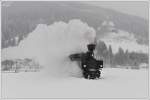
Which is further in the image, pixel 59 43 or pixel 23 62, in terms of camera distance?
pixel 23 62

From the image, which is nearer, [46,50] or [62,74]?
[62,74]

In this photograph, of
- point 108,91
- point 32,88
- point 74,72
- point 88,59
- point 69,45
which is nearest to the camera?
point 108,91

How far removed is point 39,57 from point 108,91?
9.19 m

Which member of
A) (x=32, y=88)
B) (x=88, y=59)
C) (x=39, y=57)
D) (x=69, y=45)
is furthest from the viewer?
(x=39, y=57)

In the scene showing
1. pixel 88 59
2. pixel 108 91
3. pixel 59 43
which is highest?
pixel 59 43

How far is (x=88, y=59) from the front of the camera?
50.5 ft

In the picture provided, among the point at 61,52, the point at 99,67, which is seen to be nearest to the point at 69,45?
the point at 61,52

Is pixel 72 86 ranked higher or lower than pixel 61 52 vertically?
lower

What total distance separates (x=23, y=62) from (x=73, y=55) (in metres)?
17.8

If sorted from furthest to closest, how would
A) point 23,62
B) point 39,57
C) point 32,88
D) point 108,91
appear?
point 23,62 < point 39,57 < point 32,88 < point 108,91

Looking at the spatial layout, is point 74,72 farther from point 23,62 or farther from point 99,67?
point 23,62

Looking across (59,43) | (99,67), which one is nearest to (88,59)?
(99,67)

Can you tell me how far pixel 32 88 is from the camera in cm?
1226

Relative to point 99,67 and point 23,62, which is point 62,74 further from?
point 23,62
